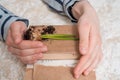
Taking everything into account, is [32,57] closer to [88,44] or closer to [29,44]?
[29,44]

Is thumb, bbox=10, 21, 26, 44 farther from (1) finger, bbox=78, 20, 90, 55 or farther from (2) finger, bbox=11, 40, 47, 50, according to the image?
(1) finger, bbox=78, 20, 90, 55

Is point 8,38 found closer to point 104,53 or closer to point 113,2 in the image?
point 104,53

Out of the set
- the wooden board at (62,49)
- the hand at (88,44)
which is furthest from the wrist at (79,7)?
Result: the wooden board at (62,49)

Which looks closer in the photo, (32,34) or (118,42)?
(32,34)

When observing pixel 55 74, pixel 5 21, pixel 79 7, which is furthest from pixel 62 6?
pixel 55 74

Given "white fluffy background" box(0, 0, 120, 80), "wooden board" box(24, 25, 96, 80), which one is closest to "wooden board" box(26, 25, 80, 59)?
"wooden board" box(24, 25, 96, 80)

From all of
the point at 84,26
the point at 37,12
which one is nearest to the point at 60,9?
the point at 37,12
